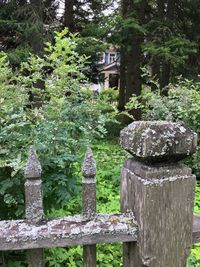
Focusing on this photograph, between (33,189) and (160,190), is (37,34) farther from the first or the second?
(160,190)

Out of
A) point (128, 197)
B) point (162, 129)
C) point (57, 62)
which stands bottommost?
point (128, 197)

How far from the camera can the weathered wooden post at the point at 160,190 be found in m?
1.23

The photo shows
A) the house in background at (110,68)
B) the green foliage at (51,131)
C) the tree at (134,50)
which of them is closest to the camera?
the green foliage at (51,131)

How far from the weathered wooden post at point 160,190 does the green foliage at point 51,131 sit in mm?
763

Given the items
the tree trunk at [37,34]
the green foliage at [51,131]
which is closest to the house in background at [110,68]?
the tree trunk at [37,34]

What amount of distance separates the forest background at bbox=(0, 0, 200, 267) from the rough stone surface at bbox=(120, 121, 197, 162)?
2.15 ft

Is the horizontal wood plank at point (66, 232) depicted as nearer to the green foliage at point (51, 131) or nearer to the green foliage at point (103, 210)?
the green foliage at point (51, 131)

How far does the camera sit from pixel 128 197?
54.3 inches

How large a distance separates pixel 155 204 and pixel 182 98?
489 centimetres

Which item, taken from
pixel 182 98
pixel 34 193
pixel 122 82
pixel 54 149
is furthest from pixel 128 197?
pixel 122 82

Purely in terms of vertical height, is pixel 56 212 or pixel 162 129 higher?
pixel 162 129

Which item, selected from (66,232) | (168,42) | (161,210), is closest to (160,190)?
(161,210)

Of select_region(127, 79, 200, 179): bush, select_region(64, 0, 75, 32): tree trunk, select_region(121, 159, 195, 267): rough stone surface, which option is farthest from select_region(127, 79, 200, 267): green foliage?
select_region(64, 0, 75, 32): tree trunk

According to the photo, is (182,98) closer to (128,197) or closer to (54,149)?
(54,149)
